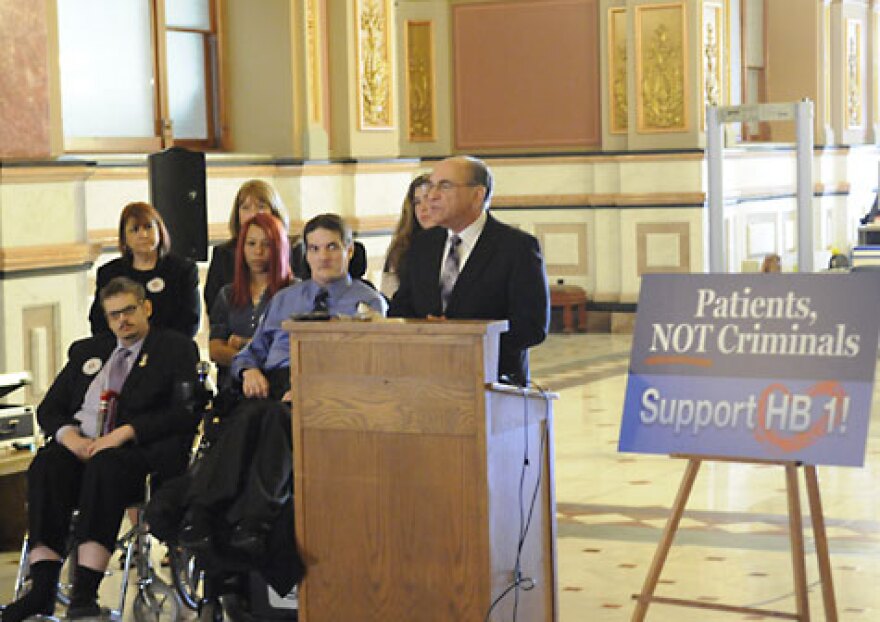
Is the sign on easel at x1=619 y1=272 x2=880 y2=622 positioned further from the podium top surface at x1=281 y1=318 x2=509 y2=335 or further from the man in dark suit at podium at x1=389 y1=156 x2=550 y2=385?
the podium top surface at x1=281 y1=318 x2=509 y2=335

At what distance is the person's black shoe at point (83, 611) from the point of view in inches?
211

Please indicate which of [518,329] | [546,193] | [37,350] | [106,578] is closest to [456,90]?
[546,193]

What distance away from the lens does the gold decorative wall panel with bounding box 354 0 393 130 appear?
1205 centimetres

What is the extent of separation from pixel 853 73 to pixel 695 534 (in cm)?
1345

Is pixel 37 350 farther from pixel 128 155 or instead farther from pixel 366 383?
pixel 366 383

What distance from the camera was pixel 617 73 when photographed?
51.0 feet

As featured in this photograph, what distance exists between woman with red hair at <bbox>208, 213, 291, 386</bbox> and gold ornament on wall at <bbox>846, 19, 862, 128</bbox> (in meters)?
14.1

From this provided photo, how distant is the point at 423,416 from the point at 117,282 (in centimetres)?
168

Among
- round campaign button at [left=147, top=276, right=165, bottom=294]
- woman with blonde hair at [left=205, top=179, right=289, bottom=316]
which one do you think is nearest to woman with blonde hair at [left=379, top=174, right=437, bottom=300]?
Result: woman with blonde hair at [left=205, top=179, right=289, bottom=316]

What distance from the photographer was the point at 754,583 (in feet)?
A: 19.9

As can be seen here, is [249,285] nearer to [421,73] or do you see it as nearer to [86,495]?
[86,495]

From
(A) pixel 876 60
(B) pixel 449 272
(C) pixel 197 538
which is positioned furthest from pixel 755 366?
(A) pixel 876 60

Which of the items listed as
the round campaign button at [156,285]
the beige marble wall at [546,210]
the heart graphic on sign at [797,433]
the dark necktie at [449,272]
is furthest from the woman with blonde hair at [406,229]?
the beige marble wall at [546,210]

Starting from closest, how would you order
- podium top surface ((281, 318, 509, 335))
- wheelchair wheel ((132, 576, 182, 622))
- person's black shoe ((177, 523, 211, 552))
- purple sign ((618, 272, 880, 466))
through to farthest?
podium top surface ((281, 318, 509, 335)) → purple sign ((618, 272, 880, 466)) → person's black shoe ((177, 523, 211, 552)) → wheelchair wheel ((132, 576, 182, 622))
